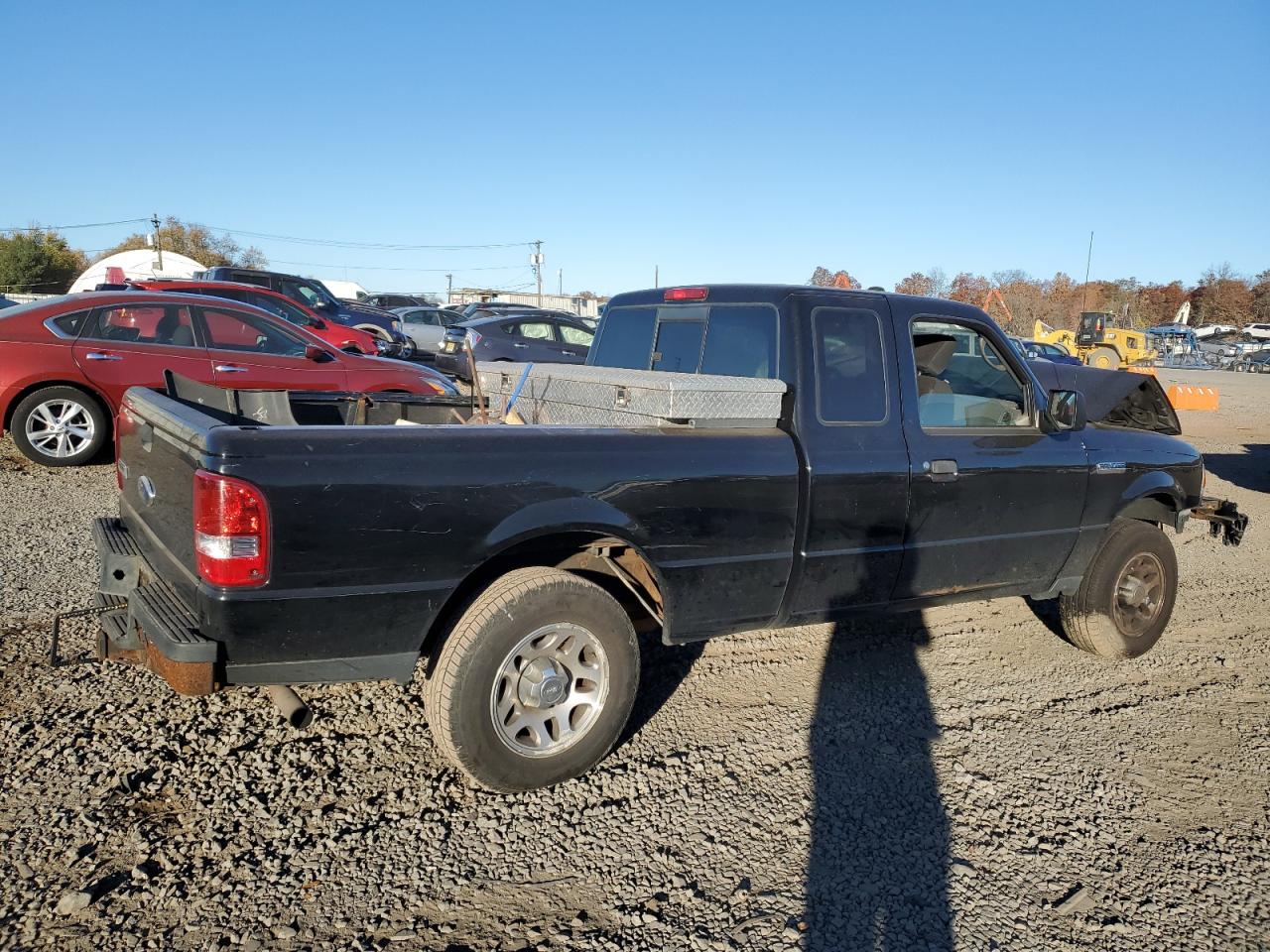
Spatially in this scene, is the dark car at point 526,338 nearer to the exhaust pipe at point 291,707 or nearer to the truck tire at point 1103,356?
the exhaust pipe at point 291,707

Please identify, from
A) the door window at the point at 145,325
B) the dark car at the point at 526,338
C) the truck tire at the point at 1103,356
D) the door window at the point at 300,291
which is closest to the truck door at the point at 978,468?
the door window at the point at 145,325

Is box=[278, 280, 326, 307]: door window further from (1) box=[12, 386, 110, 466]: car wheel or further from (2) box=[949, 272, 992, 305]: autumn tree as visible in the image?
(2) box=[949, 272, 992, 305]: autumn tree

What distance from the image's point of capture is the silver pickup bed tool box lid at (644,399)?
3576mm

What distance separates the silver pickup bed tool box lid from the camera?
358cm

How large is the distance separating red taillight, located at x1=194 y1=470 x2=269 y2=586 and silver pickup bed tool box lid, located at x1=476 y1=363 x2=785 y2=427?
1436mm

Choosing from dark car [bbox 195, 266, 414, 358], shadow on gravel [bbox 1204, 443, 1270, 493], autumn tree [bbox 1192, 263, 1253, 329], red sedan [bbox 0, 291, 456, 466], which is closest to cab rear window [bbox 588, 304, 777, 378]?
red sedan [bbox 0, 291, 456, 466]

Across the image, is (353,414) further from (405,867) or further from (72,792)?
(405,867)

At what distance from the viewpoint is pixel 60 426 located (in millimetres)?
7836

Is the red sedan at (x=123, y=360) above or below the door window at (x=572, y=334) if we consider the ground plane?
below

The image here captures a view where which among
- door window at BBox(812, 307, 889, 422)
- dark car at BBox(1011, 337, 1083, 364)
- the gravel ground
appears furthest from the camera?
dark car at BBox(1011, 337, 1083, 364)

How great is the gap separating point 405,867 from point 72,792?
4.20ft

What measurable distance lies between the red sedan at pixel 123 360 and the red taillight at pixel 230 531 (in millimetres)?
4629

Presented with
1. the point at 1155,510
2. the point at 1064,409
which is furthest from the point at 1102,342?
the point at 1064,409

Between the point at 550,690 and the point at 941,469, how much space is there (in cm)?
211
